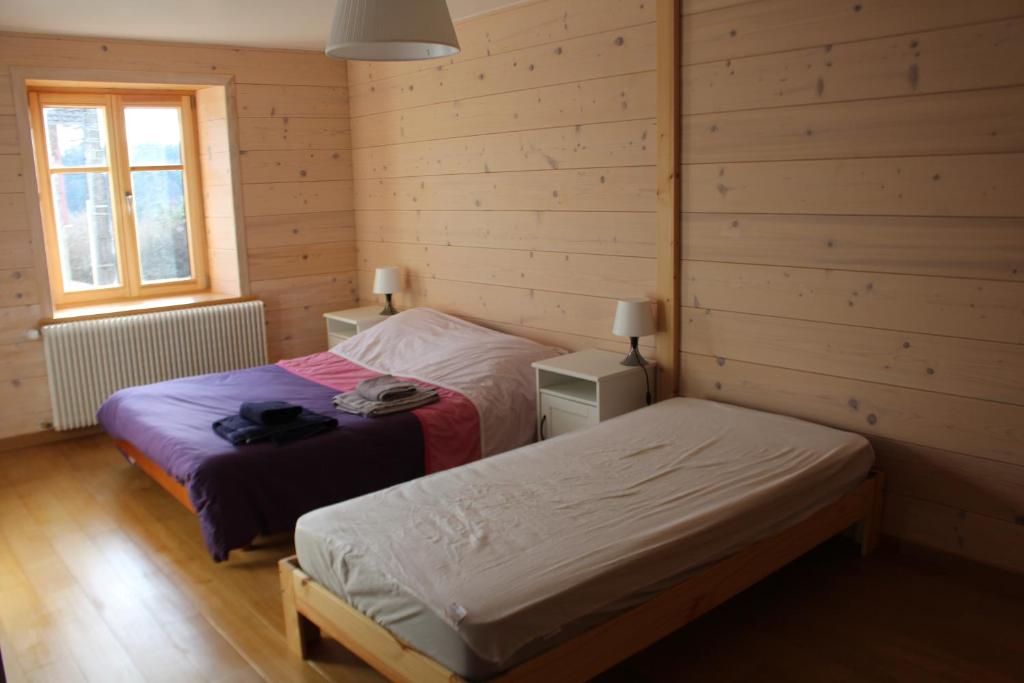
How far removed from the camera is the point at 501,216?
4414 mm

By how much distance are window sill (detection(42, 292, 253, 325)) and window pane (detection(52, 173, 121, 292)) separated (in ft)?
0.61

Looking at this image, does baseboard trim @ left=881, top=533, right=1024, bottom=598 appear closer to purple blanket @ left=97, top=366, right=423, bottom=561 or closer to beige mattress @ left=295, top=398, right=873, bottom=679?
beige mattress @ left=295, top=398, right=873, bottom=679

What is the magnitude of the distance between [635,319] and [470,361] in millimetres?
907

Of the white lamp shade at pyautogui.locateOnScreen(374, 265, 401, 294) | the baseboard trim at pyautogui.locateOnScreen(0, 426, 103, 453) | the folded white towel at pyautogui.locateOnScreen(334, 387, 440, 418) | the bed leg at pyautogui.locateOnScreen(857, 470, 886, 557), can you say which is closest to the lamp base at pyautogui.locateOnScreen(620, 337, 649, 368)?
the folded white towel at pyautogui.locateOnScreen(334, 387, 440, 418)

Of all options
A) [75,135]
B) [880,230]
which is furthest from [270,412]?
[75,135]

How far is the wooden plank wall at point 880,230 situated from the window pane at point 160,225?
344 centimetres

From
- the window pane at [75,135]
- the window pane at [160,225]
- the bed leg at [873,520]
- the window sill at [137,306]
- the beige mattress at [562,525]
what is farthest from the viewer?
the window pane at [160,225]

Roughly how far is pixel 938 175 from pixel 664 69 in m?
1.18

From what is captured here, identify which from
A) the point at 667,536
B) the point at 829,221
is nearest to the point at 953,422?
the point at 829,221

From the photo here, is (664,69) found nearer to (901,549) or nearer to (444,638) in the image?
(901,549)

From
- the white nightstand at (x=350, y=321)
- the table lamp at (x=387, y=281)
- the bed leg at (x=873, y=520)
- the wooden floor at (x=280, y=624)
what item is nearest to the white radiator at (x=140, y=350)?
the white nightstand at (x=350, y=321)

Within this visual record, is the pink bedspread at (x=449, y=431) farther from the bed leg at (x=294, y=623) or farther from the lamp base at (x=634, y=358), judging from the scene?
the bed leg at (x=294, y=623)

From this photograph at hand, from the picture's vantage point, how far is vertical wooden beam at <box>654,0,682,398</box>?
3.37 meters

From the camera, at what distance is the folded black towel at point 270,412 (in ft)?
10.8
